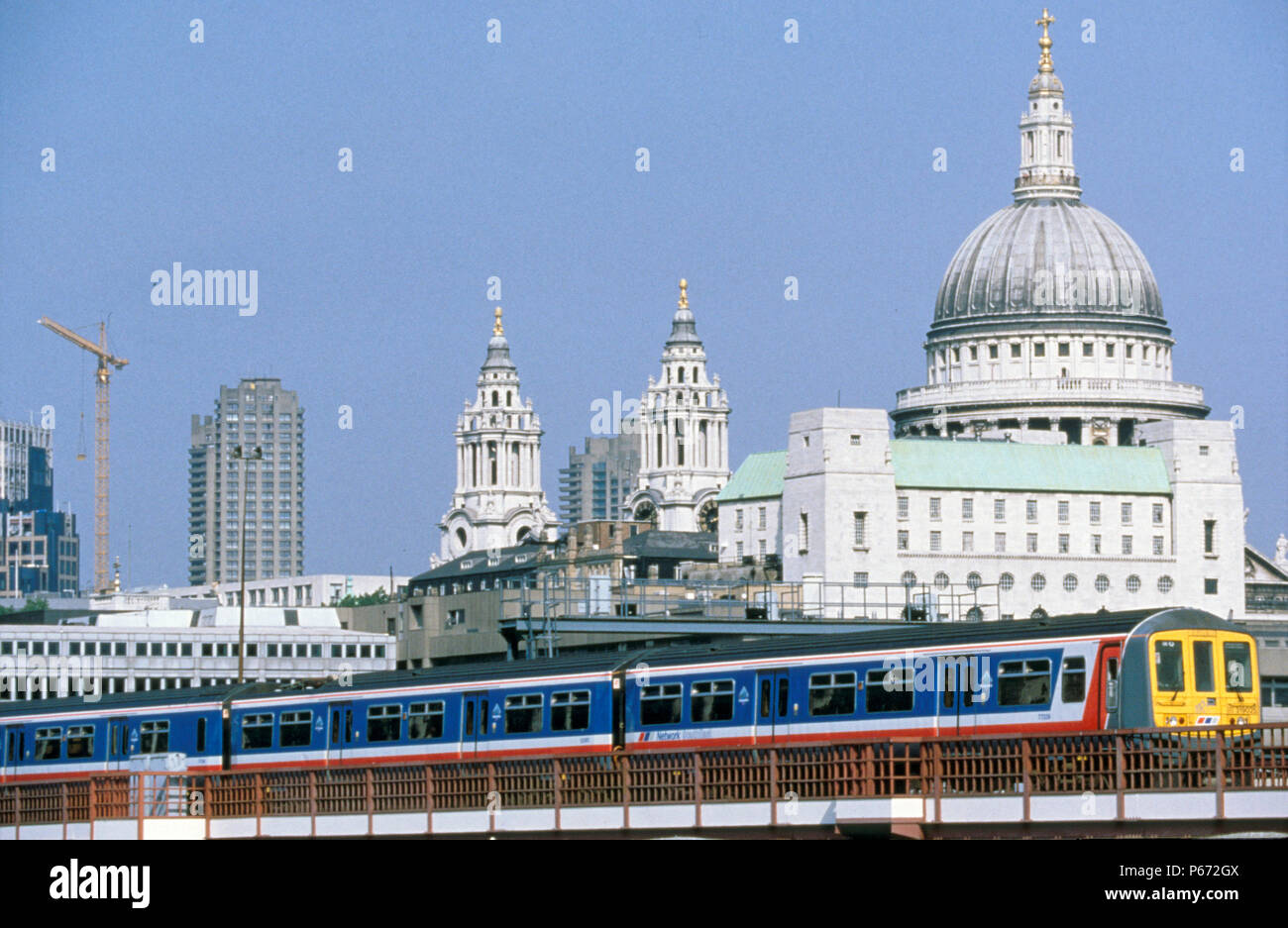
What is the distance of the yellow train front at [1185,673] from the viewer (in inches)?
1544

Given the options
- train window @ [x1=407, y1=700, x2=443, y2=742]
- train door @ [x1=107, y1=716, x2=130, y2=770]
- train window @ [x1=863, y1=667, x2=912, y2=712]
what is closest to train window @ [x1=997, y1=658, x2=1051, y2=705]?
train window @ [x1=863, y1=667, x2=912, y2=712]

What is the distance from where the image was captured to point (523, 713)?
47594 mm

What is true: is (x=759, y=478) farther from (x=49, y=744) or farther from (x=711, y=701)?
(x=711, y=701)

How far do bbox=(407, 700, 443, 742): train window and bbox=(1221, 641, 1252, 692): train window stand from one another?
48.9 ft

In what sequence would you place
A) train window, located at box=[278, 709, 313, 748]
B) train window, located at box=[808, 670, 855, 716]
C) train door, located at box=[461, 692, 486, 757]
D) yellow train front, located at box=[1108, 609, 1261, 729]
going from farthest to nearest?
train window, located at box=[278, 709, 313, 748] < train door, located at box=[461, 692, 486, 757] < train window, located at box=[808, 670, 855, 716] < yellow train front, located at box=[1108, 609, 1261, 729]

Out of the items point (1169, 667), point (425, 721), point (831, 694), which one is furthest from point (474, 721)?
point (1169, 667)

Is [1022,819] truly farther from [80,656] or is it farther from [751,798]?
[80,656]

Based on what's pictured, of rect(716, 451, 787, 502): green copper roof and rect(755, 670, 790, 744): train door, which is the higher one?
rect(716, 451, 787, 502): green copper roof

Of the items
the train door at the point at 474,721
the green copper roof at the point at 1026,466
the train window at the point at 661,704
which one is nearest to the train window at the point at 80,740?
the train door at the point at 474,721

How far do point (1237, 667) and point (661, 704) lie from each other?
10.4 metres

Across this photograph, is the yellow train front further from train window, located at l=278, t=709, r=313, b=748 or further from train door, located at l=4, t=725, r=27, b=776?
train door, located at l=4, t=725, r=27, b=776

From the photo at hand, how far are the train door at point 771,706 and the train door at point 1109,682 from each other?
6.62 meters

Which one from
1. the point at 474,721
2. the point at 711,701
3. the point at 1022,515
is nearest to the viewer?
the point at 711,701

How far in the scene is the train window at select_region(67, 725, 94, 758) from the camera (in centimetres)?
5456
